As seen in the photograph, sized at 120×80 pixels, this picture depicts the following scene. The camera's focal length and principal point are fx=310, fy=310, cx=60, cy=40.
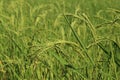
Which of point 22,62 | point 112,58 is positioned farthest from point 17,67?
point 112,58

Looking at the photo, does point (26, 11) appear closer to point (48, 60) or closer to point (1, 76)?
point (1, 76)

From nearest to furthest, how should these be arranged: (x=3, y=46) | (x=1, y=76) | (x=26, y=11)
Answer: (x=1, y=76) < (x=3, y=46) < (x=26, y=11)

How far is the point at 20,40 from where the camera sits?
177cm

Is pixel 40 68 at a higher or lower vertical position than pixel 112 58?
lower

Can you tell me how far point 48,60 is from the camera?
142 cm

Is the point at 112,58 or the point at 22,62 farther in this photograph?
the point at 22,62

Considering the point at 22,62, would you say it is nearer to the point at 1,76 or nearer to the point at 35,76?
the point at 35,76

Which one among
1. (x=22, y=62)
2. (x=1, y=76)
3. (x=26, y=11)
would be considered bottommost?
(x=1, y=76)

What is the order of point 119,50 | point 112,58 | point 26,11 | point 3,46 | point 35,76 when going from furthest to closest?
point 26,11 < point 3,46 < point 35,76 < point 119,50 < point 112,58

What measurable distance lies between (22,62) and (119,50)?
502 mm

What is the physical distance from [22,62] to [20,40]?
0.29 m

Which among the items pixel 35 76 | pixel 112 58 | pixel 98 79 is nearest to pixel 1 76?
pixel 35 76

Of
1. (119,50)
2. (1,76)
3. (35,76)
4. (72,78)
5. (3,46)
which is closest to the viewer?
(119,50)

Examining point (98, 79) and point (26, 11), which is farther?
point (26, 11)
